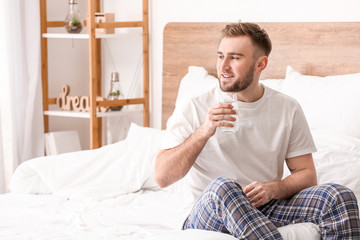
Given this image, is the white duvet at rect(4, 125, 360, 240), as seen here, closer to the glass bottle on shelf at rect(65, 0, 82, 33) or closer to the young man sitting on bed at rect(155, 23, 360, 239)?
the young man sitting on bed at rect(155, 23, 360, 239)

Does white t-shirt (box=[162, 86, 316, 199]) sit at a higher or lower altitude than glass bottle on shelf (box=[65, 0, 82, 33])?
lower

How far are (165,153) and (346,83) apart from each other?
95cm

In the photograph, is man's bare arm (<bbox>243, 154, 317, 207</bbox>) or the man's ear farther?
the man's ear

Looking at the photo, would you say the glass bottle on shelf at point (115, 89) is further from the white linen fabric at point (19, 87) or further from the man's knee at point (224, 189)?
the man's knee at point (224, 189)

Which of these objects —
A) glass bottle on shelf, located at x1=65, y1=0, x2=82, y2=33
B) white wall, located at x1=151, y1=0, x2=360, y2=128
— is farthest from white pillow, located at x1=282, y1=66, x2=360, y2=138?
glass bottle on shelf, located at x1=65, y1=0, x2=82, y2=33

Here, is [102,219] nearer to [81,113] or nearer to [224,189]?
[224,189]

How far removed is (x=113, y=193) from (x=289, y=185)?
2.98 feet

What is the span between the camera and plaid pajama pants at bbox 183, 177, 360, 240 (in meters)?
1.64

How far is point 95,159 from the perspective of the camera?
2682 millimetres

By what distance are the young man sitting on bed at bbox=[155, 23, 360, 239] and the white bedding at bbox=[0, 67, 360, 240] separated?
3.5 inches

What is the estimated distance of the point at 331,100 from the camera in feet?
8.04

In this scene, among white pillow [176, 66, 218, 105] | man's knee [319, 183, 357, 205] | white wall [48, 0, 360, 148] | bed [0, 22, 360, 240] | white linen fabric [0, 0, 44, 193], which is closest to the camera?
man's knee [319, 183, 357, 205]

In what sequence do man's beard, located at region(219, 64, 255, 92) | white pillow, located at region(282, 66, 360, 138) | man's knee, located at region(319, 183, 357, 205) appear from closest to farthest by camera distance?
man's knee, located at region(319, 183, 357, 205), man's beard, located at region(219, 64, 255, 92), white pillow, located at region(282, 66, 360, 138)

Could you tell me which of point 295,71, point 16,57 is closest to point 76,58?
point 16,57
